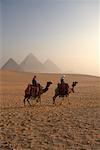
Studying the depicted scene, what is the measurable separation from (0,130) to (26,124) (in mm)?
1156

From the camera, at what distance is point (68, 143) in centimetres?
859

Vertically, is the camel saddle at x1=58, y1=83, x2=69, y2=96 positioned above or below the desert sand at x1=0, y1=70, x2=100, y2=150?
above

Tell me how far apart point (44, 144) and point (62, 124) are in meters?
2.75

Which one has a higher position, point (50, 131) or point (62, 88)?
point (62, 88)

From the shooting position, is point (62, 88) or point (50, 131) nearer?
point (50, 131)

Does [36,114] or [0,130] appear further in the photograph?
[36,114]

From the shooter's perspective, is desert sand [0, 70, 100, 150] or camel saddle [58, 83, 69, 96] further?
camel saddle [58, 83, 69, 96]

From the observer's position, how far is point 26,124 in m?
11.5

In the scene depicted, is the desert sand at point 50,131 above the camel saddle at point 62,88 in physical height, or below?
below

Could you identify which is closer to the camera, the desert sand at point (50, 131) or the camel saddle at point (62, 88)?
the desert sand at point (50, 131)

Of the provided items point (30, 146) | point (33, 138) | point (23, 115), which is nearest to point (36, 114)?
point (23, 115)

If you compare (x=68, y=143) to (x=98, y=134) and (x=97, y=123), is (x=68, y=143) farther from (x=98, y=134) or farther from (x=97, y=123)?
(x=97, y=123)

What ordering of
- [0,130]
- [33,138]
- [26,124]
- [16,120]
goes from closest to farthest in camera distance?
[33,138], [0,130], [26,124], [16,120]

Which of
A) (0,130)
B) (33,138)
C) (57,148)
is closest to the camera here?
(57,148)
